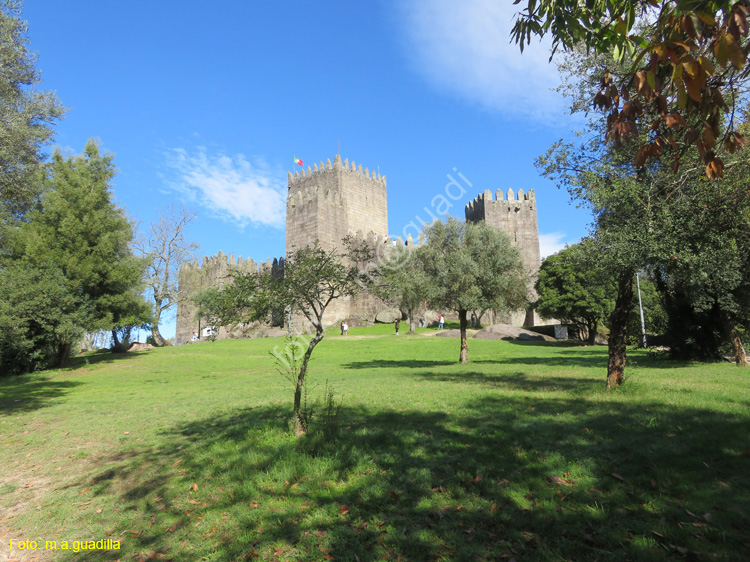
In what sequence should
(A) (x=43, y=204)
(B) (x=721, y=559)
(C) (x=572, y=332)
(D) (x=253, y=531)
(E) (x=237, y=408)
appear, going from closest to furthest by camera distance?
1. (B) (x=721, y=559)
2. (D) (x=253, y=531)
3. (E) (x=237, y=408)
4. (A) (x=43, y=204)
5. (C) (x=572, y=332)

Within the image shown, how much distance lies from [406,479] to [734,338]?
59.6 ft

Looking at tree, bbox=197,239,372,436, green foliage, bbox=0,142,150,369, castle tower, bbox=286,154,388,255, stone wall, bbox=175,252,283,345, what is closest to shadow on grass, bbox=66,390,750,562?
tree, bbox=197,239,372,436

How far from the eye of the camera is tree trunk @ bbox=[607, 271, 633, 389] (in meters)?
10.1

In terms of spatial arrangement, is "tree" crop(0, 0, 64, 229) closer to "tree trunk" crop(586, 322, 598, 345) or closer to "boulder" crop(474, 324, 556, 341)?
"boulder" crop(474, 324, 556, 341)

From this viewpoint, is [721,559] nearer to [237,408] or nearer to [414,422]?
[414,422]

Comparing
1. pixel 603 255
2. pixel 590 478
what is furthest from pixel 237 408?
pixel 603 255

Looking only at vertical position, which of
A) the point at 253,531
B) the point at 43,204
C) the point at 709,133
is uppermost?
the point at 43,204

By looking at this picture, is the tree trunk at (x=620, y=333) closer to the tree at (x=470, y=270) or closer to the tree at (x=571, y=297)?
the tree at (x=470, y=270)

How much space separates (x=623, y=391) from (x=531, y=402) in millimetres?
2338

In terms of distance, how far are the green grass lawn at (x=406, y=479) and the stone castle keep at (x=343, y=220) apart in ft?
122

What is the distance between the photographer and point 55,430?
383 inches

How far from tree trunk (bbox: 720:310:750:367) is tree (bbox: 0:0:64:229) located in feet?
85.6

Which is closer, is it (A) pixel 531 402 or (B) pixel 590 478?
(B) pixel 590 478

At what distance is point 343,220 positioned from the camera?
5009cm
